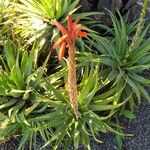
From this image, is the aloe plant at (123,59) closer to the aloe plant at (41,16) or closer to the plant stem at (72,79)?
the aloe plant at (41,16)

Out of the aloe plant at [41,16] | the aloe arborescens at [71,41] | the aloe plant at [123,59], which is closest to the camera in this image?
the aloe arborescens at [71,41]

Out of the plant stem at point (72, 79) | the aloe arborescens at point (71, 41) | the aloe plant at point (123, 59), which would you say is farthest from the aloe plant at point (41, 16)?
the aloe arborescens at point (71, 41)

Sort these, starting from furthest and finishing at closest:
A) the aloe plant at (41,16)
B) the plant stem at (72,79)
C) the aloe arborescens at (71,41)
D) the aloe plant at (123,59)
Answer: the aloe plant at (41,16), the aloe plant at (123,59), the plant stem at (72,79), the aloe arborescens at (71,41)

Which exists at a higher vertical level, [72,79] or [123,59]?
[72,79]

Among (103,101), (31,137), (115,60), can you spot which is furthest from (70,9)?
(31,137)

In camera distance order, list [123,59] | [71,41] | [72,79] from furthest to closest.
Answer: [123,59] → [72,79] → [71,41]

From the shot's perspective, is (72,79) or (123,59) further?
(123,59)

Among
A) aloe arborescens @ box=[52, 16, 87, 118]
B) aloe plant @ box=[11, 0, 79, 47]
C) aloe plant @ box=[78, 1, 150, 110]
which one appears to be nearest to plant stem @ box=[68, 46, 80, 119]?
aloe arborescens @ box=[52, 16, 87, 118]

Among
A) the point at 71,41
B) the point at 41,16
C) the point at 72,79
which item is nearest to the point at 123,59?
the point at 41,16

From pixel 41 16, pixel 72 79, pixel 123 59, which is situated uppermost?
pixel 41 16

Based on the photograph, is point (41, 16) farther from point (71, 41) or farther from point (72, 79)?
point (71, 41)

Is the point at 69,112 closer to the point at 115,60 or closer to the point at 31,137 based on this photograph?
the point at 31,137

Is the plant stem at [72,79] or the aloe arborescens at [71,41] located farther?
the plant stem at [72,79]
